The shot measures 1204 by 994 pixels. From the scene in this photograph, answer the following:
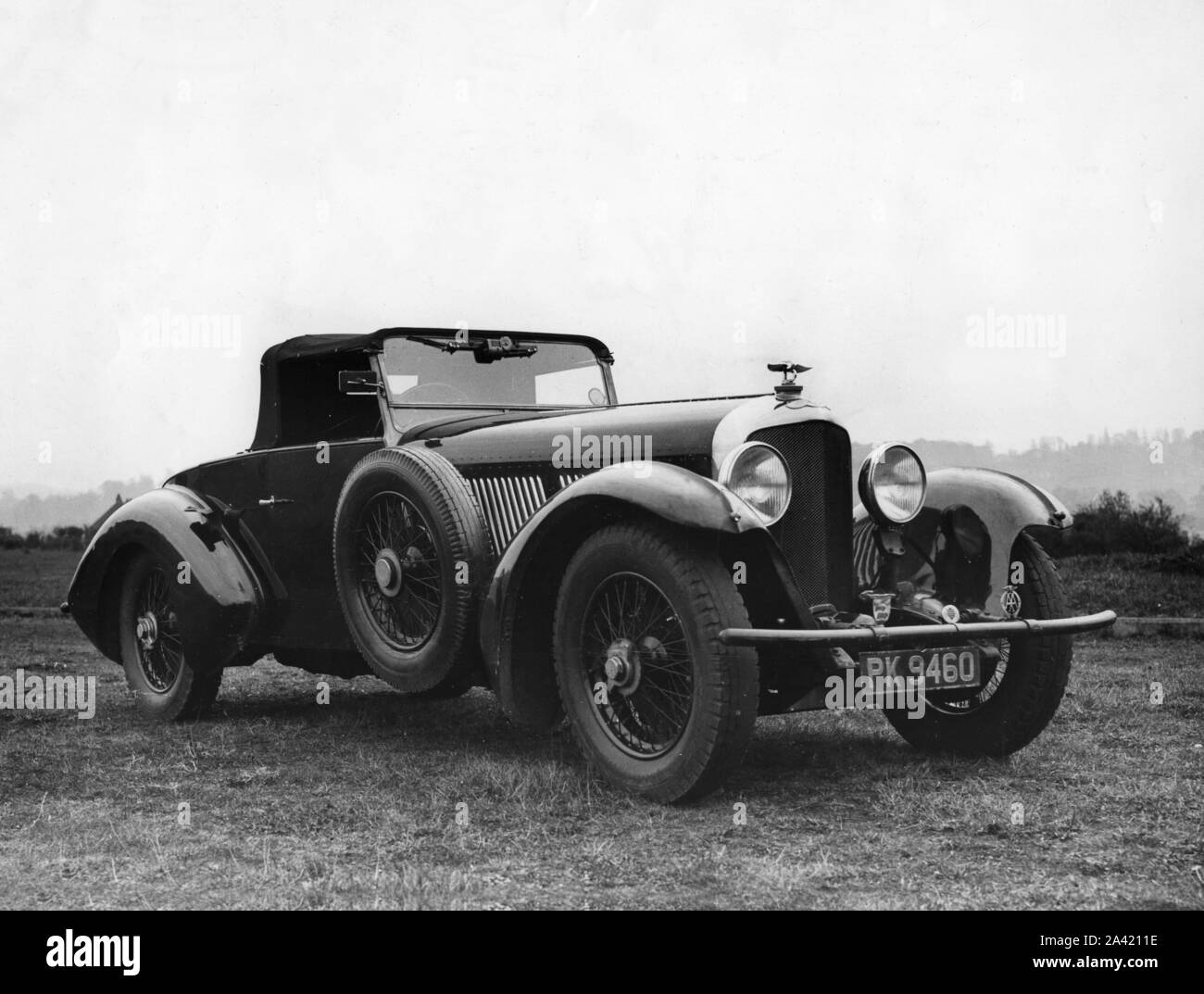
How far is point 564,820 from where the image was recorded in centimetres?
415

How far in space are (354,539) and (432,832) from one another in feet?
6.17

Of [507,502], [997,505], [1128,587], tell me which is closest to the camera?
[997,505]

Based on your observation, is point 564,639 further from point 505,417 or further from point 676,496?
→ point 505,417

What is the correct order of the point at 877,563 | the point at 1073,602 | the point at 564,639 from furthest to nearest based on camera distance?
the point at 1073,602
the point at 877,563
the point at 564,639

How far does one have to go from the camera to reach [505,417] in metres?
5.93

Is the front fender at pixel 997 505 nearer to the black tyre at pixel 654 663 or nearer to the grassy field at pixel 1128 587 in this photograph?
the black tyre at pixel 654 663

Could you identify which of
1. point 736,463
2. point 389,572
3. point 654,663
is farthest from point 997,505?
point 389,572

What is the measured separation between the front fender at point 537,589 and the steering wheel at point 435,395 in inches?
54.6

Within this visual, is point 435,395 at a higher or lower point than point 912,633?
higher

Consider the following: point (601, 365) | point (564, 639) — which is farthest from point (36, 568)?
point (564, 639)

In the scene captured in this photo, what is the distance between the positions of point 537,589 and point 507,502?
63 cm

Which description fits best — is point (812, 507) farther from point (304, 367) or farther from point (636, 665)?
point (304, 367)

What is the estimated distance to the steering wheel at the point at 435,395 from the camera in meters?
6.05

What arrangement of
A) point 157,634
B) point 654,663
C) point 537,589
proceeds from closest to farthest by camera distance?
point 654,663
point 537,589
point 157,634
